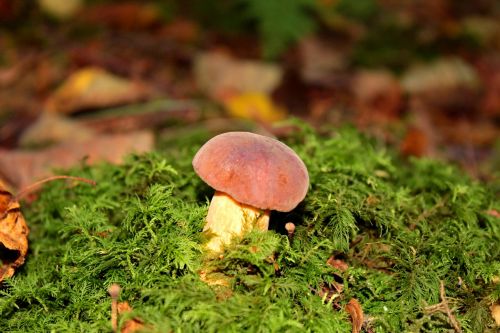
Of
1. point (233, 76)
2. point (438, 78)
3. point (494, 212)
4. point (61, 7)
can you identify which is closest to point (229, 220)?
point (494, 212)

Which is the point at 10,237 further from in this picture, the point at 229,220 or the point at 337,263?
the point at 337,263

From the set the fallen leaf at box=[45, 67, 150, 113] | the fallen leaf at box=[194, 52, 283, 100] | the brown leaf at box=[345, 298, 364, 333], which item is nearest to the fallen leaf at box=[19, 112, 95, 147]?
the fallen leaf at box=[45, 67, 150, 113]

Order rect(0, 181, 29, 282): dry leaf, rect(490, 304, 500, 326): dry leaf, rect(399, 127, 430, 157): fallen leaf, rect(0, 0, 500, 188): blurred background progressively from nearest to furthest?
rect(490, 304, 500, 326): dry leaf
rect(0, 181, 29, 282): dry leaf
rect(399, 127, 430, 157): fallen leaf
rect(0, 0, 500, 188): blurred background

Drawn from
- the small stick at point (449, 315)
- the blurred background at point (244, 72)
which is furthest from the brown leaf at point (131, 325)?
the blurred background at point (244, 72)

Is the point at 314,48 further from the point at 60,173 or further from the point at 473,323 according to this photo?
the point at 473,323

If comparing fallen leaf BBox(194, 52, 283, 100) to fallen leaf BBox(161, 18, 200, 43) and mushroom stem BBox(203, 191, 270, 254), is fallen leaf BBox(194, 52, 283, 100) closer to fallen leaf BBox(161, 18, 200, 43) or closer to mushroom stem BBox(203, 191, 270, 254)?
fallen leaf BBox(161, 18, 200, 43)

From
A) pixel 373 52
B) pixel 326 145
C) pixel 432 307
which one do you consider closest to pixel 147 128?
pixel 326 145
